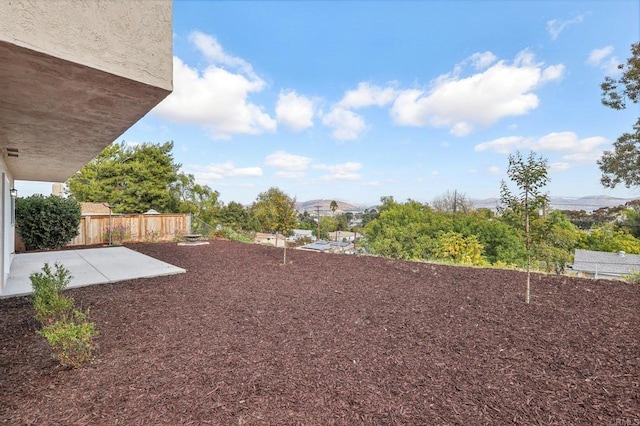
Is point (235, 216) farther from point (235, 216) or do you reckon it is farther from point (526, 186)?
point (526, 186)

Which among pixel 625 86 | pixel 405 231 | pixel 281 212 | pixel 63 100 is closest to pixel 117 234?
pixel 281 212

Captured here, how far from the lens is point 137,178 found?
77.3ft

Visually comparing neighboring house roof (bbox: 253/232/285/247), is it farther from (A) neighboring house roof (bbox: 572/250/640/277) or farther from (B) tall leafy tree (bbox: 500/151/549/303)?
(A) neighboring house roof (bbox: 572/250/640/277)

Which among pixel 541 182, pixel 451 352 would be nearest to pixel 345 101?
pixel 541 182

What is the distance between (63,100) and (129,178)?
25.1m

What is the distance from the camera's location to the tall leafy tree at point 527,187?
4754 mm

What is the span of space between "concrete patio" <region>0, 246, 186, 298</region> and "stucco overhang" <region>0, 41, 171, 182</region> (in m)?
3.04

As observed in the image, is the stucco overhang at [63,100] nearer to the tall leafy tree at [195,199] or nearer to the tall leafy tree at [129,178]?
the tall leafy tree at [129,178]

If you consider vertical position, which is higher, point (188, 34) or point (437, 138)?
point (188, 34)

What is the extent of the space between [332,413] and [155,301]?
3938mm

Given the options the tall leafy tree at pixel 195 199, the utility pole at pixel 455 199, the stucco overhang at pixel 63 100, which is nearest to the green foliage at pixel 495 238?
the utility pole at pixel 455 199

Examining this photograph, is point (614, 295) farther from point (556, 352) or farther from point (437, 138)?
point (437, 138)

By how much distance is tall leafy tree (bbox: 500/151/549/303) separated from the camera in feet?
15.6

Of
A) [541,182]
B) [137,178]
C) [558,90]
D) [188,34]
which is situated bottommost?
[541,182]
